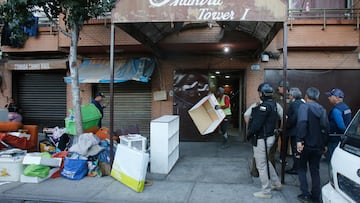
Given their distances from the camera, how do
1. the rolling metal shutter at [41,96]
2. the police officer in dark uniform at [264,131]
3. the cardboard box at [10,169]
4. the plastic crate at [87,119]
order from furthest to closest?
the rolling metal shutter at [41,96] → the plastic crate at [87,119] → the cardboard box at [10,169] → the police officer in dark uniform at [264,131]

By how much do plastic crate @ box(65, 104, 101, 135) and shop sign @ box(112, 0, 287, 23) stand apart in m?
2.90

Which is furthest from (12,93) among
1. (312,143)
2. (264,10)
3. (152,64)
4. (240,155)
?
(312,143)

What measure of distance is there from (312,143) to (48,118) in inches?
395

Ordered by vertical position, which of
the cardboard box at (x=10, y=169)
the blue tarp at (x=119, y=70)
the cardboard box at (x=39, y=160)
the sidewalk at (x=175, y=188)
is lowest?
the sidewalk at (x=175, y=188)

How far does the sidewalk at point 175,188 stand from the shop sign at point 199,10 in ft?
10.4

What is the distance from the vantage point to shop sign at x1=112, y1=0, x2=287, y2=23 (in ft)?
16.5

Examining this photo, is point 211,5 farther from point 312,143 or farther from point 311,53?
point 311,53

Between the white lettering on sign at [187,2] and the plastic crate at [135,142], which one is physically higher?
the white lettering on sign at [187,2]

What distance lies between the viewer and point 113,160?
5801 mm

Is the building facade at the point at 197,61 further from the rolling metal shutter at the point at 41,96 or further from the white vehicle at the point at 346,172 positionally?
the white vehicle at the point at 346,172

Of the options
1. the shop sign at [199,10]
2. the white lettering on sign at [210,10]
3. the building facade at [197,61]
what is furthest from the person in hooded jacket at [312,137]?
the building facade at [197,61]

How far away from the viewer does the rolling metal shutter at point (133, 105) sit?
10172mm

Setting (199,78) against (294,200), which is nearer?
(294,200)

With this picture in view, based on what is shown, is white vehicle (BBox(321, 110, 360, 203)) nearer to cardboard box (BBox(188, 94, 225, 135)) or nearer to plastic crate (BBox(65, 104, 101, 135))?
cardboard box (BBox(188, 94, 225, 135))
